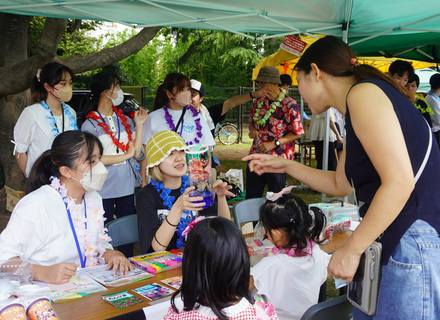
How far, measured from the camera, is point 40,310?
1.33m

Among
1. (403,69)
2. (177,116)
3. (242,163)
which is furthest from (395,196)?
(242,163)

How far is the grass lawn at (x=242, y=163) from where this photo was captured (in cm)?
678

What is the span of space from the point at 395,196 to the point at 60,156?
175 centimetres

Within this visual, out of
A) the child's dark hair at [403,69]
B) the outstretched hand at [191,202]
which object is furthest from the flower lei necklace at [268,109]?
the outstretched hand at [191,202]

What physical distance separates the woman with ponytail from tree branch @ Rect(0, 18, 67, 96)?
4.19 m

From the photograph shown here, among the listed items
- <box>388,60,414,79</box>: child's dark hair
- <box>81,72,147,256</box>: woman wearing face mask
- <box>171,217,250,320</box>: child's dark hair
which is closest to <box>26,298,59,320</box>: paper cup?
<box>171,217,250,320</box>: child's dark hair

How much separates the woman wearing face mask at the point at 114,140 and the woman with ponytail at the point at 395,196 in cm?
255

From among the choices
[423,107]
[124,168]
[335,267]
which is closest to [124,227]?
[124,168]

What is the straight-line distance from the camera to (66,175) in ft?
7.24

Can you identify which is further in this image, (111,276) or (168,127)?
(168,127)

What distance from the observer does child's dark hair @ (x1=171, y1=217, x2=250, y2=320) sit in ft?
4.27

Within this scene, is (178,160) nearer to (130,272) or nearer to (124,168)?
(130,272)

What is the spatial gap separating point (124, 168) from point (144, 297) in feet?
6.82

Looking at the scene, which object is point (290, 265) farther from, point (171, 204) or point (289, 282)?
point (171, 204)
